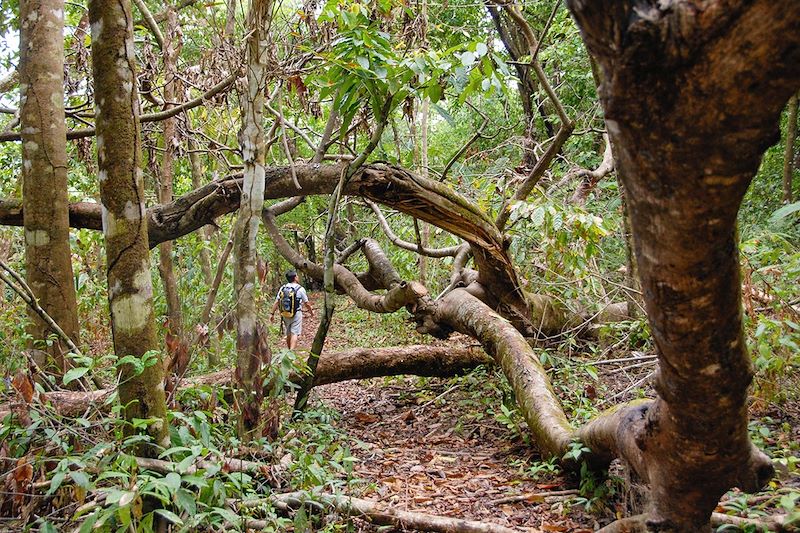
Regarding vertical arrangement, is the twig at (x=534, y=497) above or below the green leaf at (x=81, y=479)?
below

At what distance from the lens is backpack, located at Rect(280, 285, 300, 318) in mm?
8192

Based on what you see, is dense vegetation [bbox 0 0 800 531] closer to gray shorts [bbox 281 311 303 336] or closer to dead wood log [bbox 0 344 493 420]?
dead wood log [bbox 0 344 493 420]

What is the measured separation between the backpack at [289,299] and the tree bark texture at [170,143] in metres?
1.80

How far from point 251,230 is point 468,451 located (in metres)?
2.46

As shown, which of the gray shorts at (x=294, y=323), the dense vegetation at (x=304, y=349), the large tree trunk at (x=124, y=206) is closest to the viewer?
the dense vegetation at (x=304, y=349)

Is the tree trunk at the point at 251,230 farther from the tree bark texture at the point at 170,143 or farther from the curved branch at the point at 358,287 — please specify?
the curved branch at the point at 358,287

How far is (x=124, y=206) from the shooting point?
2635 mm

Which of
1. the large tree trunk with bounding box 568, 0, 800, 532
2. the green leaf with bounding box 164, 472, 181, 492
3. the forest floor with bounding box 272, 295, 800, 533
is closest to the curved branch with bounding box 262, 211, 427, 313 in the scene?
the forest floor with bounding box 272, 295, 800, 533

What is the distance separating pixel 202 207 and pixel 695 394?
4.58 meters

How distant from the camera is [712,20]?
974mm

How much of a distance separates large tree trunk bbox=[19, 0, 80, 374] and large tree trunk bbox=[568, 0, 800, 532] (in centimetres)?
374

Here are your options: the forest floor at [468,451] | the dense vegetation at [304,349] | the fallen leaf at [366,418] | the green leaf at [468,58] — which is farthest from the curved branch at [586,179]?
the fallen leaf at [366,418]

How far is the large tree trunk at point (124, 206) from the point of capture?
2584 millimetres

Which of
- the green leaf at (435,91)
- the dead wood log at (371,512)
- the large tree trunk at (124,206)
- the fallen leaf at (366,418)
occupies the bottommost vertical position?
the dead wood log at (371,512)
